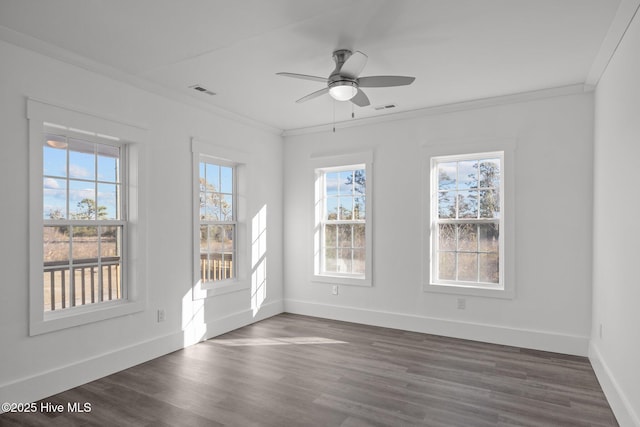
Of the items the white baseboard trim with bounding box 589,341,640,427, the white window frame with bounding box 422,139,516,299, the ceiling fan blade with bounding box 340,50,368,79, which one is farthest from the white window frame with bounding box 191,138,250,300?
the white baseboard trim with bounding box 589,341,640,427

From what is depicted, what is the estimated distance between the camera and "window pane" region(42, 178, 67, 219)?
3.21 m

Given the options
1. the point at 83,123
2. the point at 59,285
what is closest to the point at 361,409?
the point at 59,285

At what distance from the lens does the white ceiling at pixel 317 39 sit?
2.50 m

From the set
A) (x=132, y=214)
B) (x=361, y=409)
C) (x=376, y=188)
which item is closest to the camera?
(x=361, y=409)

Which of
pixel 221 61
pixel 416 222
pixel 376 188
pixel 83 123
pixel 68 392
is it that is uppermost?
pixel 221 61

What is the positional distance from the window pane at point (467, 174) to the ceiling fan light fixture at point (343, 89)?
2154 mm

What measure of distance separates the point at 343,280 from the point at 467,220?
1838 millimetres

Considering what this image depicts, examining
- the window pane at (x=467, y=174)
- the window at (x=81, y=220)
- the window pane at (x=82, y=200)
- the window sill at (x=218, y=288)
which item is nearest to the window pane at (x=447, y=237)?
the window pane at (x=467, y=174)

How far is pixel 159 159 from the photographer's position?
158 inches

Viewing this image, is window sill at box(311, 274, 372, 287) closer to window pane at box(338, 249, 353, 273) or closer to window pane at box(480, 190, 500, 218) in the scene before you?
window pane at box(338, 249, 353, 273)

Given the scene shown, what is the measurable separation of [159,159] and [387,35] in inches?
102

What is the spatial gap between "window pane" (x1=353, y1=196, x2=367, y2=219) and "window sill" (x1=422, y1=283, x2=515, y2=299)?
131 cm

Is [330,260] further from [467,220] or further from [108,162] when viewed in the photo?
[108,162]

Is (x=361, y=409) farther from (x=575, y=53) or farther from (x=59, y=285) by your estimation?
(x=575, y=53)
